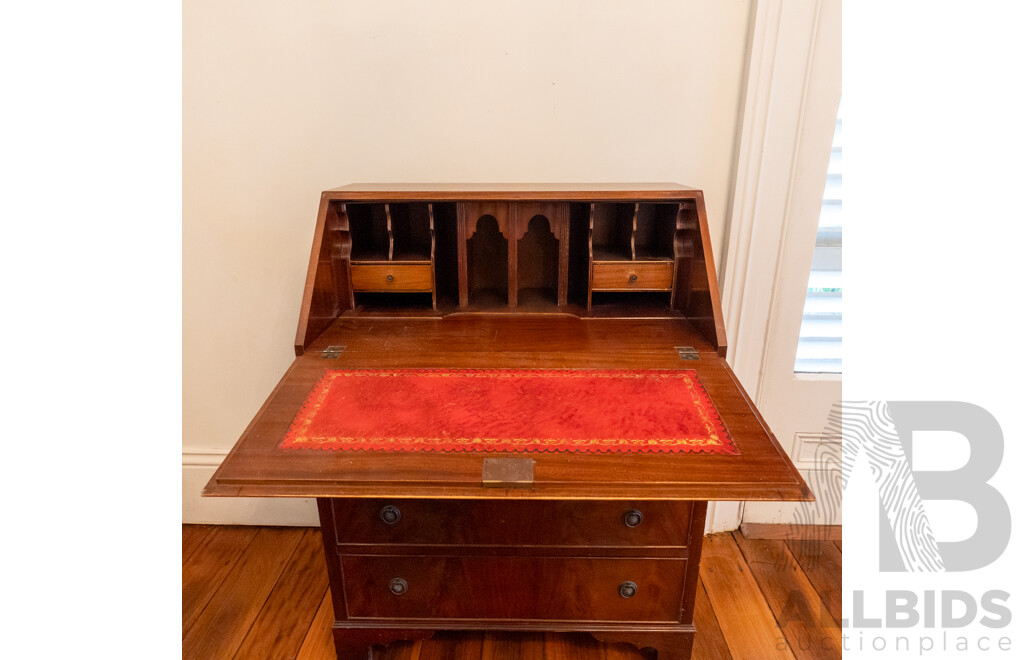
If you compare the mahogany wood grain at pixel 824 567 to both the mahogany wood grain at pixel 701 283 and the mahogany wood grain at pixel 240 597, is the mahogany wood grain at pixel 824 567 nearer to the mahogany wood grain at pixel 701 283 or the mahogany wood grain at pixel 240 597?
the mahogany wood grain at pixel 701 283

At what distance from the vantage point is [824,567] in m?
2.03

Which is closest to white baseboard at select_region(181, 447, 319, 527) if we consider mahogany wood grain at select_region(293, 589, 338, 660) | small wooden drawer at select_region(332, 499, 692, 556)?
mahogany wood grain at select_region(293, 589, 338, 660)

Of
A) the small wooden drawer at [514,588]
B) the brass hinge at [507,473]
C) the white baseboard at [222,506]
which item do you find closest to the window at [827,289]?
the small wooden drawer at [514,588]

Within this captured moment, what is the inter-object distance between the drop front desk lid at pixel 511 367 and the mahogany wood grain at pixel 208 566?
1050 millimetres

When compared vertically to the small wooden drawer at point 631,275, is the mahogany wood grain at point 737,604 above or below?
below

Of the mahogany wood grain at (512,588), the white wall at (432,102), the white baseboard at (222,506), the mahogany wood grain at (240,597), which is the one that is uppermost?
the white wall at (432,102)

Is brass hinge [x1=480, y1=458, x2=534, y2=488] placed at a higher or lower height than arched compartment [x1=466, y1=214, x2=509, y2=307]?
lower

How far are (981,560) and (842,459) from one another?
1.90 ft

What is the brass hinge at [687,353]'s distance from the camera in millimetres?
1420

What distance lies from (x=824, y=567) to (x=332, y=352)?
6.02 feet

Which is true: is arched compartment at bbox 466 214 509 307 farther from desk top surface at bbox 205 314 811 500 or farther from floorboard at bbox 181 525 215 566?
floorboard at bbox 181 525 215 566

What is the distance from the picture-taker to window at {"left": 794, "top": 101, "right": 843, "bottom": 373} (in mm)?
1849

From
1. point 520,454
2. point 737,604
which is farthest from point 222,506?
point 737,604

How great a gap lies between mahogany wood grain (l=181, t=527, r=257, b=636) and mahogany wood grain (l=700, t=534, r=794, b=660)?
1.66 m
